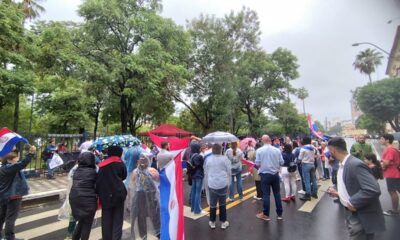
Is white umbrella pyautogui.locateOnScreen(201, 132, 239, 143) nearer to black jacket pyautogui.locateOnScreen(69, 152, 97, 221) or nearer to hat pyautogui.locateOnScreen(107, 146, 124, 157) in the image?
hat pyautogui.locateOnScreen(107, 146, 124, 157)

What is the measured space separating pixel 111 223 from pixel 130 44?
16.2 meters

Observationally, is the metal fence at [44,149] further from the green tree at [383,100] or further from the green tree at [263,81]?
the green tree at [383,100]

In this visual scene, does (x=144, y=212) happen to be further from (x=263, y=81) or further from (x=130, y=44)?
(x=263, y=81)

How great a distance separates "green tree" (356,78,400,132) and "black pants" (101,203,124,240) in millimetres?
33767

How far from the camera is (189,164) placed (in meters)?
6.82

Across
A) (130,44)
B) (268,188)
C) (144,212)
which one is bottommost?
(144,212)

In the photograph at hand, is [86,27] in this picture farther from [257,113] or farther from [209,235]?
[257,113]

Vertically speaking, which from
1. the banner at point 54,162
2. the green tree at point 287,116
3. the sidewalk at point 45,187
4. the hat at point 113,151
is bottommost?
the sidewalk at point 45,187

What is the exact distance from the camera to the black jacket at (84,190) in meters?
4.20

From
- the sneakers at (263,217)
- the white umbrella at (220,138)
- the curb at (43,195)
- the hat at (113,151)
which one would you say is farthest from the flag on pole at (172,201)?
the curb at (43,195)

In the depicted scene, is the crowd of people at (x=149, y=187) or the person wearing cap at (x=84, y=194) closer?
the crowd of people at (x=149, y=187)

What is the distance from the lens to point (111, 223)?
14.5 ft

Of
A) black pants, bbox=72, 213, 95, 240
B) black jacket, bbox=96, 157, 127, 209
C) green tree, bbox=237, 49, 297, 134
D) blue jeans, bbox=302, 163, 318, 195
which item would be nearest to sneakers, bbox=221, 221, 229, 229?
black jacket, bbox=96, 157, 127, 209

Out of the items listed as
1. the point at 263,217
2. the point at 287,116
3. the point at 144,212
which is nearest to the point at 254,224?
the point at 263,217
